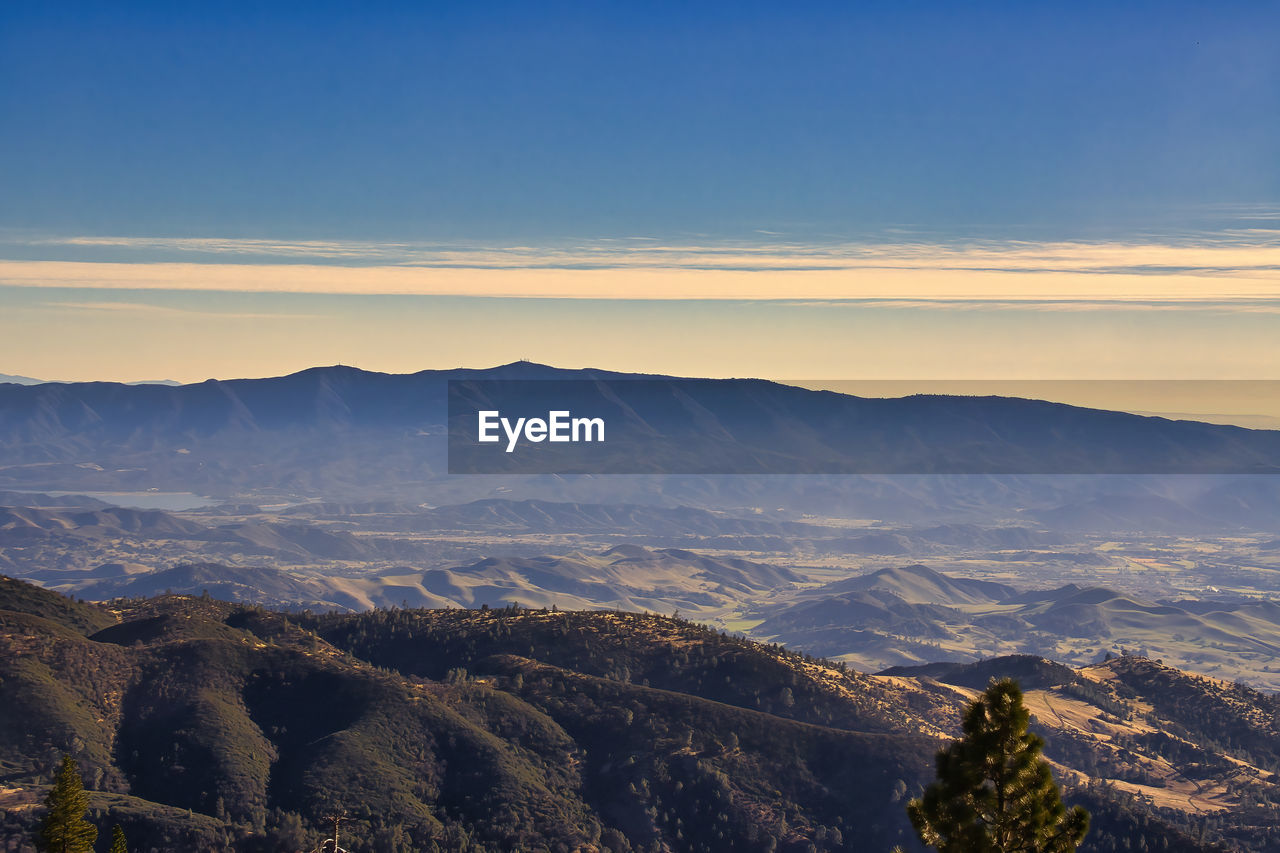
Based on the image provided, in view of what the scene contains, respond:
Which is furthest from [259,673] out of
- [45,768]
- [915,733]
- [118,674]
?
[915,733]

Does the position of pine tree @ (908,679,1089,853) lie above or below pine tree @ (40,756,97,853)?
above

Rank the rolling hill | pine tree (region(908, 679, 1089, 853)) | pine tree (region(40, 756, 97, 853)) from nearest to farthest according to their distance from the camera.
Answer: pine tree (region(908, 679, 1089, 853)), pine tree (region(40, 756, 97, 853)), the rolling hill

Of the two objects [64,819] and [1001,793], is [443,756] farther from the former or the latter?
[1001,793]

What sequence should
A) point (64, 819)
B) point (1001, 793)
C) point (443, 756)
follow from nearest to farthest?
point (1001, 793) → point (64, 819) → point (443, 756)

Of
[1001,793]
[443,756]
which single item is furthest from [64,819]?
[443,756]

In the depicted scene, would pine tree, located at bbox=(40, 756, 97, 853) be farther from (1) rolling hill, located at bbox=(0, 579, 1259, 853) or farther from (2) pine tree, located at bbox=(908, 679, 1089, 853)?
(1) rolling hill, located at bbox=(0, 579, 1259, 853)

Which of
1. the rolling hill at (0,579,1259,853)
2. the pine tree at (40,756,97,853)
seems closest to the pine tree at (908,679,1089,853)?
the pine tree at (40,756,97,853)

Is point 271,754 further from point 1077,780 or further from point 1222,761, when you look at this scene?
point 1222,761

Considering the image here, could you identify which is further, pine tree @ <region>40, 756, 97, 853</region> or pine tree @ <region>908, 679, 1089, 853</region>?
pine tree @ <region>40, 756, 97, 853</region>
